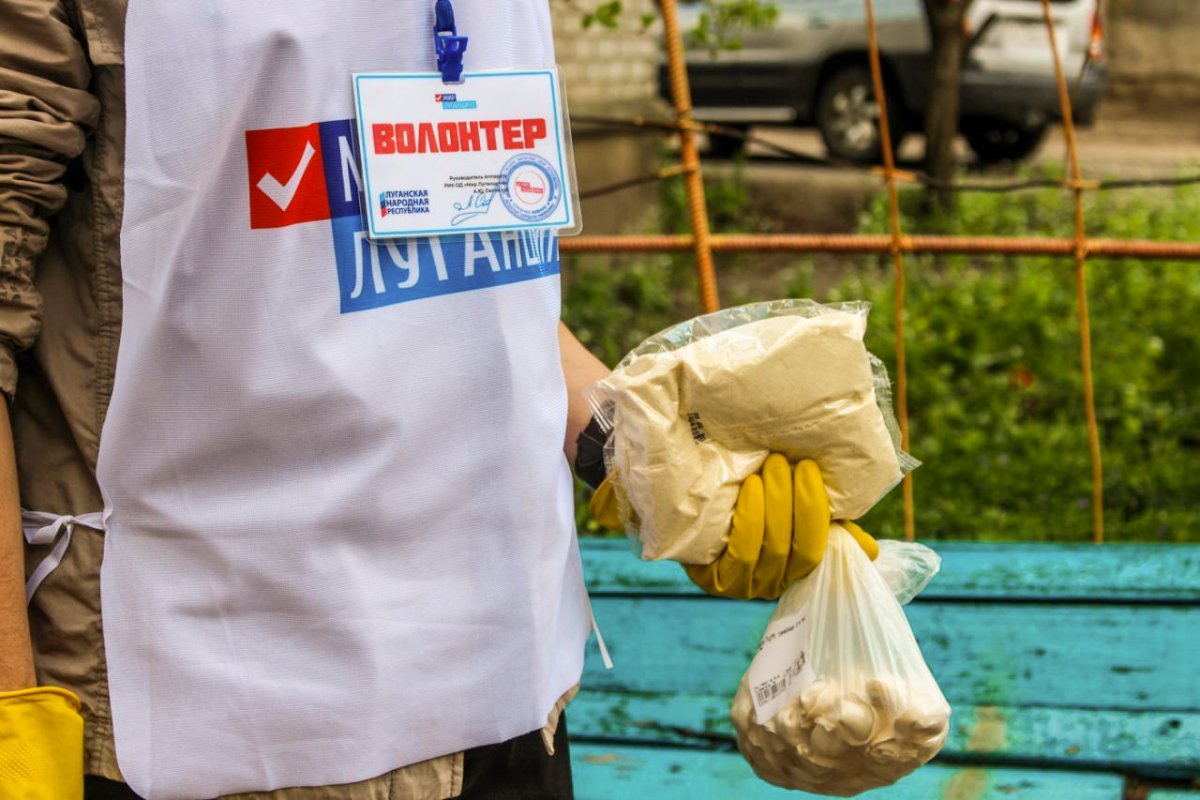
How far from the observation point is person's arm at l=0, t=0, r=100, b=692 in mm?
984

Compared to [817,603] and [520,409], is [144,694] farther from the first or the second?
[817,603]

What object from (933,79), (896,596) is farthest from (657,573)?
(933,79)

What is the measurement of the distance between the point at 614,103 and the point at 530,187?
6.04 metres

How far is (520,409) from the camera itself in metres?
1.13

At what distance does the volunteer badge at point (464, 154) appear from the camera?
107 cm

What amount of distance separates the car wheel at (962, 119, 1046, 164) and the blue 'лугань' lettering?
8.98 metres

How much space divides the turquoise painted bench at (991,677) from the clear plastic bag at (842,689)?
2.10ft

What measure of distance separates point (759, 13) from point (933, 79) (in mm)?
2413

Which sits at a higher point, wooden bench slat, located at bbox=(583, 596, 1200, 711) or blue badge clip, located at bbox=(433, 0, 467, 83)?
blue badge clip, located at bbox=(433, 0, 467, 83)

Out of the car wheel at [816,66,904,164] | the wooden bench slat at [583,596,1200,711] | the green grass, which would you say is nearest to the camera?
the wooden bench slat at [583,596,1200,711]

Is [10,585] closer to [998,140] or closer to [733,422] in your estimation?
[733,422]

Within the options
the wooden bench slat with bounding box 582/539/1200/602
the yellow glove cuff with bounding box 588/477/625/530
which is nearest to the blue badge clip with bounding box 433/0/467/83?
the yellow glove cuff with bounding box 588/477/625/530

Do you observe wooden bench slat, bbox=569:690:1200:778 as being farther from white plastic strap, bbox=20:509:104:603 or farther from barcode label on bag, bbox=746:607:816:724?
white plastic strap, bbox=20:509:104:603
